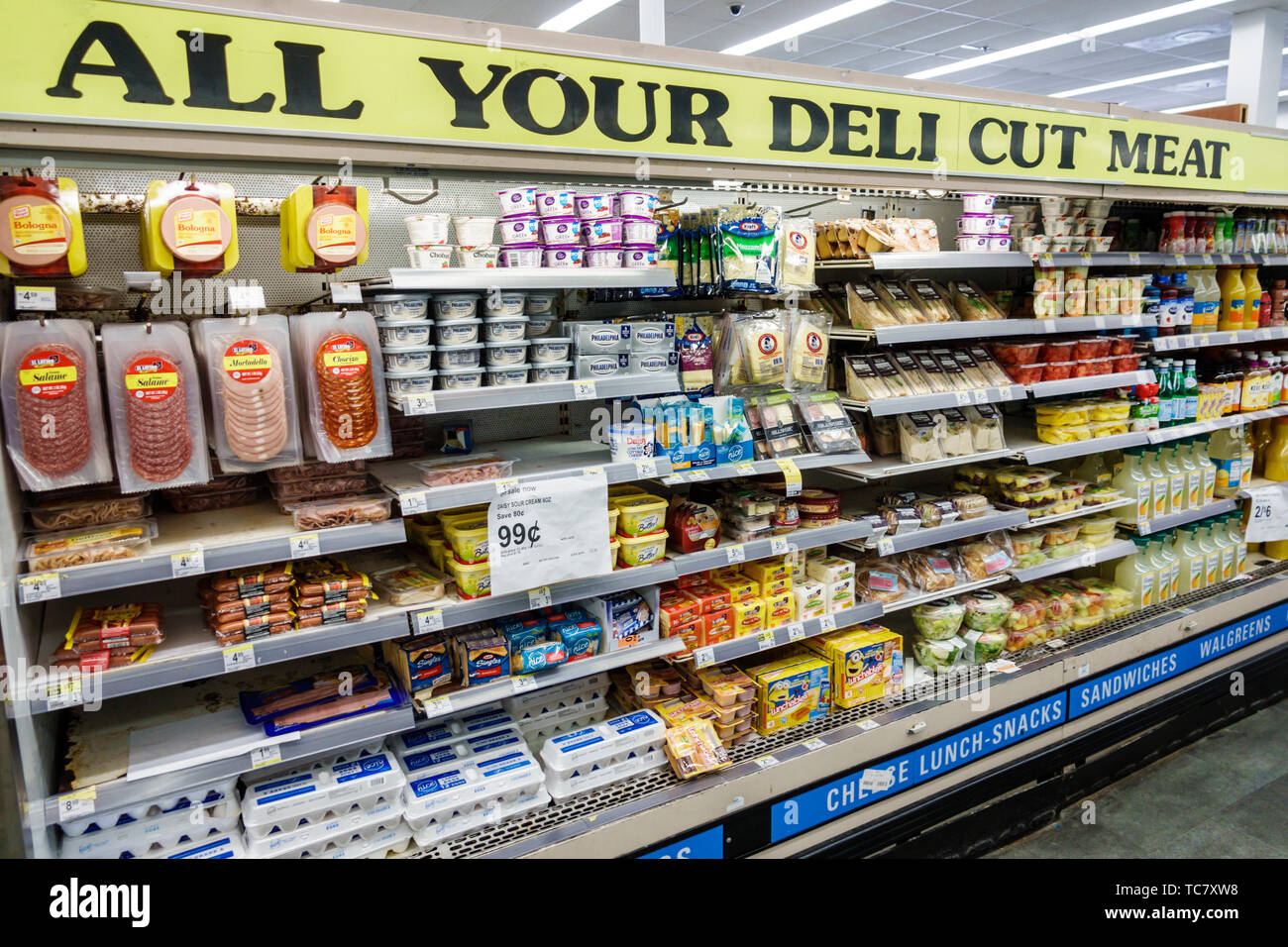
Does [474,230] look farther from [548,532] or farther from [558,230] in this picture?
[548,532]

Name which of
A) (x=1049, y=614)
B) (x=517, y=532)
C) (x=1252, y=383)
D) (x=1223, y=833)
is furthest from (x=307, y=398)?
(x=1252, y=383)

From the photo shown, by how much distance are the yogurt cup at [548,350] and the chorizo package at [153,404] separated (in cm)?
83

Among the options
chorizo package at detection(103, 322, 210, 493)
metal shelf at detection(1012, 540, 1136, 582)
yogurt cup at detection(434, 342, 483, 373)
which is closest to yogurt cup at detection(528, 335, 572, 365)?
yogurt cup at detection(434, 342, 483, 373)

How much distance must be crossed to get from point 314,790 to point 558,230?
63.3 inches

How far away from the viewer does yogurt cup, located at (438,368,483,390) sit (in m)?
2.14

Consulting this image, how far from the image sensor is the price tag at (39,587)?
1723mm

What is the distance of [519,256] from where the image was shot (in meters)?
2.23

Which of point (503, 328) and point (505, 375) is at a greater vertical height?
point (503, 328)

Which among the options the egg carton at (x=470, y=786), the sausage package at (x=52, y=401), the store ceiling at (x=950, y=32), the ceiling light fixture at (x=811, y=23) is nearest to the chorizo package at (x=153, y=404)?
the sausage package at (x=52, y=401)

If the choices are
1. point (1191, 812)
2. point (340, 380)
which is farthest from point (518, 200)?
point (1191, 812)

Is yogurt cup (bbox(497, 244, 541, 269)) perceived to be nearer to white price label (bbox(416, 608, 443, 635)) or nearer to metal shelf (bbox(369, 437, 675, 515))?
metal shelf (bbox(369, 437, 675, 515))
